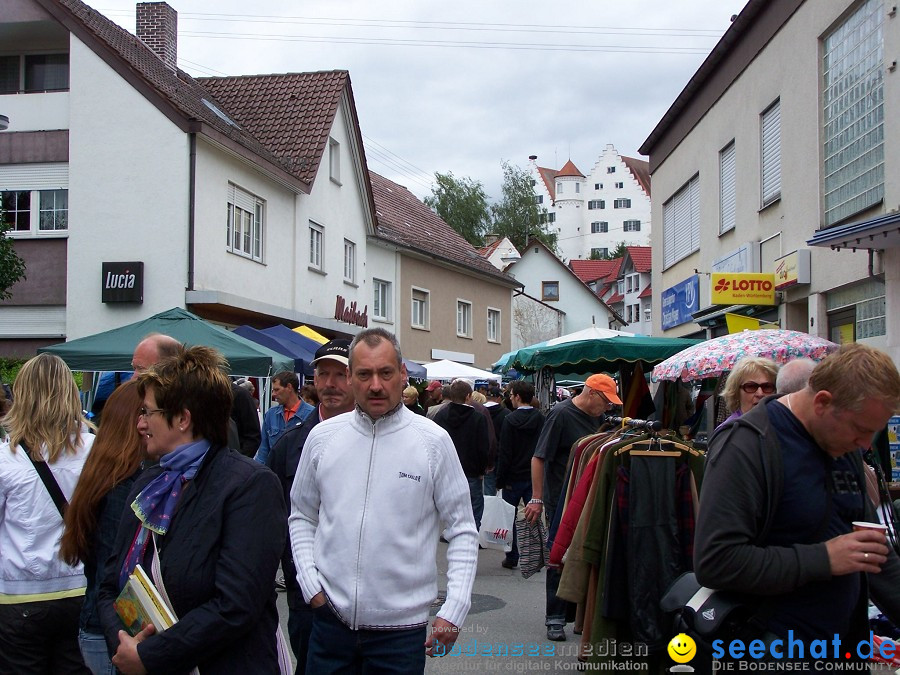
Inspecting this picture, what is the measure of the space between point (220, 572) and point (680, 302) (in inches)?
821

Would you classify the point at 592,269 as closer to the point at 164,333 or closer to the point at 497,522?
the point at 164,333

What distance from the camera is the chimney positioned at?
2442cm

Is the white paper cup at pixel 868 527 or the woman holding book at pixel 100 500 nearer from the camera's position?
the white paper cup at pixel 868 527

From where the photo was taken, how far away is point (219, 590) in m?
3.01

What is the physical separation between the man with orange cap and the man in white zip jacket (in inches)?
160

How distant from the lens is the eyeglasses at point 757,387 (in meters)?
5.86

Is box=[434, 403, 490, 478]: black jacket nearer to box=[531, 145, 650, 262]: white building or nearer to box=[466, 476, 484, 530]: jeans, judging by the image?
box=[466, 476, 484, 530]: jeans

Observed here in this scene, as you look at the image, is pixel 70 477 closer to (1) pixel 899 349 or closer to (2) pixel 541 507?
(2) pixel 541 507

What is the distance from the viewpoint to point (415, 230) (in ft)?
115

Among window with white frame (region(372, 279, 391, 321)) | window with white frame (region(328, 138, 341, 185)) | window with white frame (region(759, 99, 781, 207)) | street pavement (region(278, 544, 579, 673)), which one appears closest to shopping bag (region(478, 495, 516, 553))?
street pavement (region(278, 544, 579, 673))

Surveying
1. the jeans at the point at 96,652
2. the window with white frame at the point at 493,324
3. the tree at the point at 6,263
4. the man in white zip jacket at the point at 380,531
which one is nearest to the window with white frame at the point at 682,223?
the window with white frame at the point at 493,324

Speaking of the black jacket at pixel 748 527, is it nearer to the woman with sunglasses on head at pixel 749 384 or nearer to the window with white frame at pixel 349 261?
the woman with sunglasses on head at pixel 749 384

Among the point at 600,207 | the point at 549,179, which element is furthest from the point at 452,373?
the point at 549,179

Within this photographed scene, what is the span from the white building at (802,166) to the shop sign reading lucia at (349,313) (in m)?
9.08
